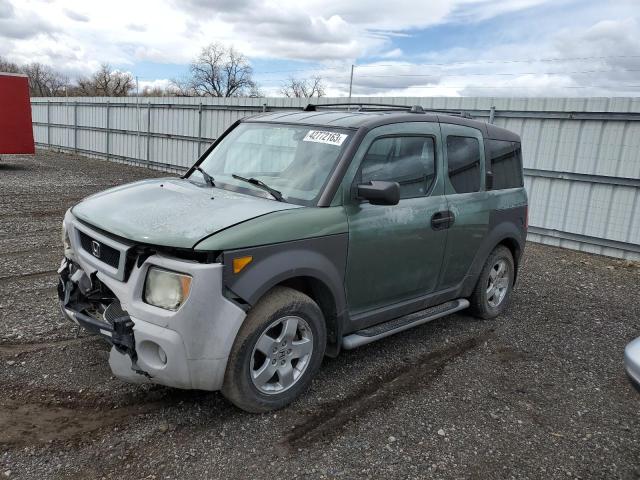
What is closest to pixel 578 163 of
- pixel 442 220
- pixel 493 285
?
pixel 493 285

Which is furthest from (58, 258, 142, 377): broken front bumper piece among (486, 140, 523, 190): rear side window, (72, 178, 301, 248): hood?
(486, 140, 523, 190): rear side window

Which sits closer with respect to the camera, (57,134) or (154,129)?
(154,129)

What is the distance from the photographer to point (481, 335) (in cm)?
505

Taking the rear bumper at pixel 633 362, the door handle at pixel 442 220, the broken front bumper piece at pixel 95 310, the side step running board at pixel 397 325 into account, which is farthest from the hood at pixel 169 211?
the rear bumper at pixel 633 362

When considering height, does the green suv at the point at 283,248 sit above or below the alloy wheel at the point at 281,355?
above

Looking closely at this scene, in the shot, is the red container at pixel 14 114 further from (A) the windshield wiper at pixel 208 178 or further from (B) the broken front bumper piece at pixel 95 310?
(B) the broken front bumper piece at pixel 95 310

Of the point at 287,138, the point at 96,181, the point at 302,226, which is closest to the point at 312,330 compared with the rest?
the point at 302,226

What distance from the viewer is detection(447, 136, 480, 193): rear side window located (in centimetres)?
458

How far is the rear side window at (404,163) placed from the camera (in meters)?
3.89

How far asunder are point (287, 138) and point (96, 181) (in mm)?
12989

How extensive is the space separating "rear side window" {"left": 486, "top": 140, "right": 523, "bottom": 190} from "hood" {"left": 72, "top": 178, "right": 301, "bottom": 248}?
8.50ft

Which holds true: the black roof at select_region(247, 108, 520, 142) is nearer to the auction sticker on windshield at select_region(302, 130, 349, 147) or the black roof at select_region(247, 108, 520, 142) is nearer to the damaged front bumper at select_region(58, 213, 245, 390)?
the auction sticker on windshield at select_region(302, 130, 349, 147)

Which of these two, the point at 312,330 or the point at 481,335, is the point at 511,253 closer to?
the point at 481,335

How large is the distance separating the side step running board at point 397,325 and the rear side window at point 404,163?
1.01 m
